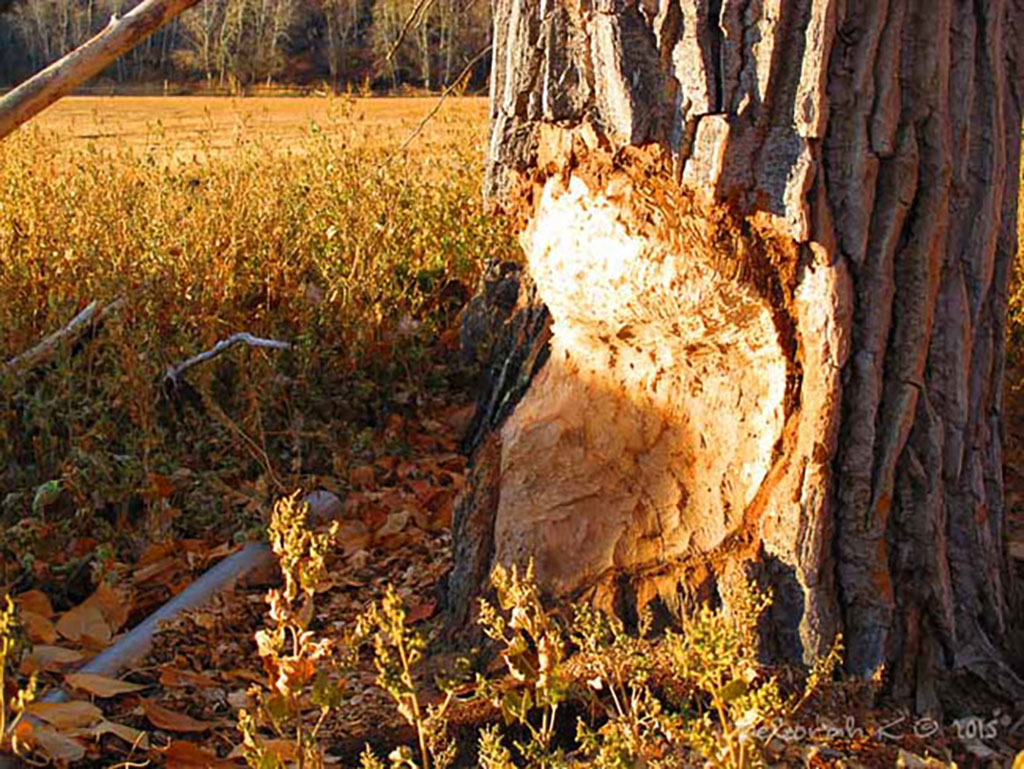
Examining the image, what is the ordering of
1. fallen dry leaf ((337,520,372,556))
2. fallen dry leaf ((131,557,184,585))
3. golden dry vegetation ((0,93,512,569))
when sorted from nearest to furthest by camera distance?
fallen dry leaf ((131,557,184,585)), fallen dry leaf ((337,520,372,556)), golden dry vegetation ((0,93,512,569))

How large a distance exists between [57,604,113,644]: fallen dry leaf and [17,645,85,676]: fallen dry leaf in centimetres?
9

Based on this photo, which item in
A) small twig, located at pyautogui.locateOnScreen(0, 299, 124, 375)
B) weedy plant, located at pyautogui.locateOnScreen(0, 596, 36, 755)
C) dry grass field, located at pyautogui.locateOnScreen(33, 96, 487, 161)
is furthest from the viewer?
dry grass field, located at pyautogui.locateOnScreen(33, 96, 487, 161)

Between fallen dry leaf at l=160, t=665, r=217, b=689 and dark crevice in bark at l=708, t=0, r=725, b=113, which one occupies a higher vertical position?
dark crevice in bark at l=708, t=0, r=725, b=113

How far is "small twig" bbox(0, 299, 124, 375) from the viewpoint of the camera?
3924mm

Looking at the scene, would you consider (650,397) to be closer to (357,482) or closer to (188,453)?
(357,482)

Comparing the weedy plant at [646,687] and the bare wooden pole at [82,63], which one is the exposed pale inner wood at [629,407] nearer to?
the weedy plant at [646,687]

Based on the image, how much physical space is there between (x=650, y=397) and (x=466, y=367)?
194cm

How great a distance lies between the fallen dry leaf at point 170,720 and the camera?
99.2 inches

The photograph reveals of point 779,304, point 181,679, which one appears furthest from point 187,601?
point 779,304

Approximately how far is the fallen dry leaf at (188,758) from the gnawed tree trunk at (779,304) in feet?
2.64

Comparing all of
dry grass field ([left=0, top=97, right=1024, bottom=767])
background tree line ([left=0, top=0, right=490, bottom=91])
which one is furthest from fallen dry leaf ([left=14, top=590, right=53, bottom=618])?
background tree line ([left=0, top=0, right=490, bottom=91])

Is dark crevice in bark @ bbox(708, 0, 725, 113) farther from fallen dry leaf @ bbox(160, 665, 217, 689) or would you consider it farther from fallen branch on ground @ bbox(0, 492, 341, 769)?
fallen dry leaf @ bbox(160, 665, 217, 689)

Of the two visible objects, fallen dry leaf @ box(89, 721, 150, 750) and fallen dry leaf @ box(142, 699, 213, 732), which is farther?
fallen dry leaf @ box(142, 699, 213, 732)

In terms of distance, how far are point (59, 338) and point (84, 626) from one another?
1449mm
